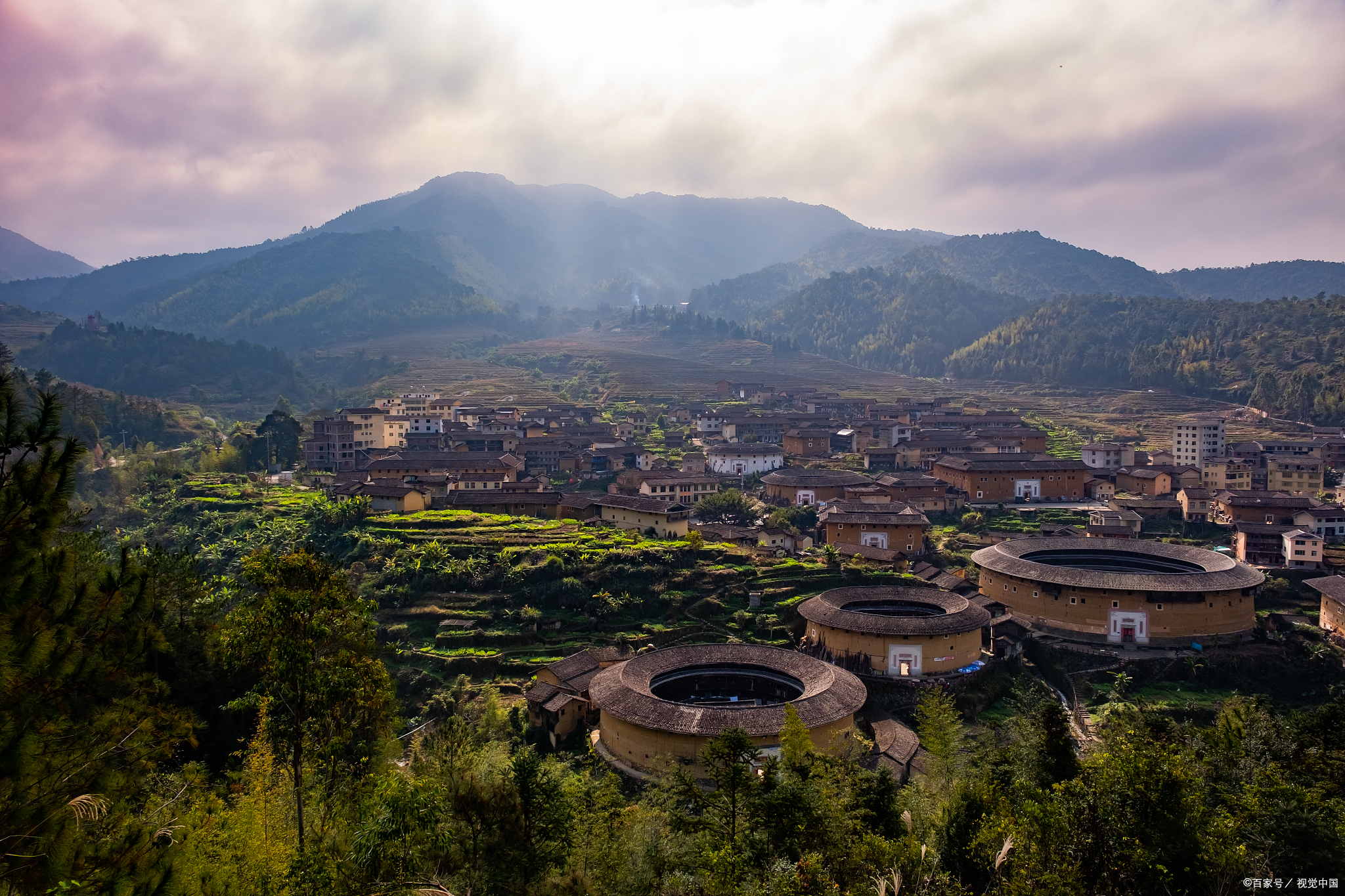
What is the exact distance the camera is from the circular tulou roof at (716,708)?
2358cm

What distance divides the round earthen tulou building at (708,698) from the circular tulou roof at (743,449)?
3986 centimetres

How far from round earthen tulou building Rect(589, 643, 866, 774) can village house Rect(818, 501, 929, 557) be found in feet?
65.0

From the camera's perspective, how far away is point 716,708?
80.5 ft

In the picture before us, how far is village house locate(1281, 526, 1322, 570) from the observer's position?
1705 inches

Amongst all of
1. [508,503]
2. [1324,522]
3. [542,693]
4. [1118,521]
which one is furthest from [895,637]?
[1324,522]

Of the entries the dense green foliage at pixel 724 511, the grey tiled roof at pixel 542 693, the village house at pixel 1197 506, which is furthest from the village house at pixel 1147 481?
the grey tiled roof at pixel 542 693

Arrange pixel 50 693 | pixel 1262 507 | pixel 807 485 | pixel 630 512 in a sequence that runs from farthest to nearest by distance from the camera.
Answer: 1. pixel 807 485
2. pixel 1262 507
3. pixel 630 512
4. pixel 50 693

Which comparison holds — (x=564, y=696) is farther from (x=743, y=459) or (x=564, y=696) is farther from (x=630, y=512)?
(x=743, y=459)

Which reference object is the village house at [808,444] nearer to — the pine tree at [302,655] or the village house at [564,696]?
the village house at [564,696]

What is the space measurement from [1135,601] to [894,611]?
11.7m

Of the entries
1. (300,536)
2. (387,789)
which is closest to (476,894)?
(387,789)

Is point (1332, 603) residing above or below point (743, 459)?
below

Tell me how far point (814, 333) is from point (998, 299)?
47.6 metres

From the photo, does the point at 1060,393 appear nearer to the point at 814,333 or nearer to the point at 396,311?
the point at 814,333
